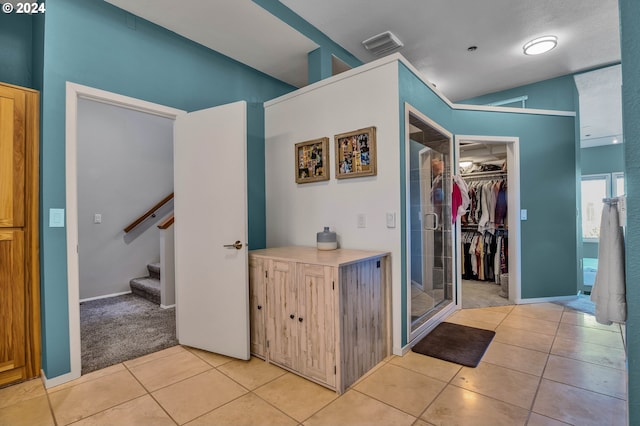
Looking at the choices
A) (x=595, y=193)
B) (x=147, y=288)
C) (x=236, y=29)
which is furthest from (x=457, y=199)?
(x=595, y=193)

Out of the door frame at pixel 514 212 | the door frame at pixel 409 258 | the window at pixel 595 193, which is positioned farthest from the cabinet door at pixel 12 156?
the window at pixel 595 193

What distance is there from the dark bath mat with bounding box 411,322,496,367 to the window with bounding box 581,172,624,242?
7.67m

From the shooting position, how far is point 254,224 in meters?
3.29

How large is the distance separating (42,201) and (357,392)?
2.61 meters

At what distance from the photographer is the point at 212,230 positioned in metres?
2.67

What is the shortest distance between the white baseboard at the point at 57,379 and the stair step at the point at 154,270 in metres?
2.24

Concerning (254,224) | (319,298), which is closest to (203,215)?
(254,224)

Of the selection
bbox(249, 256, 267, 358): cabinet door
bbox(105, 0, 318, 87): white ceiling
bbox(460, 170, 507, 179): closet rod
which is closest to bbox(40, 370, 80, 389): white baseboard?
bbox(249, 256, 267, 358): cabinet door

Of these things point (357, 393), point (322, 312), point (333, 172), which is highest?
point (333, 172)

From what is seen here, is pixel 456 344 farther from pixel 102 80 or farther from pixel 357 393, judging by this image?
pixel 102 80

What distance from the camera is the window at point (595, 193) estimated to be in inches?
308

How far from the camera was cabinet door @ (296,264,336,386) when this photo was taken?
207 centimetres

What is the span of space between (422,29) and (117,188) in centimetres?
456

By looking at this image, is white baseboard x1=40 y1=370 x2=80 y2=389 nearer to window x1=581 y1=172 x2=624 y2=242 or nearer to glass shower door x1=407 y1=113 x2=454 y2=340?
glass shower door x1=407 y1=113 x2=454 y2=340
